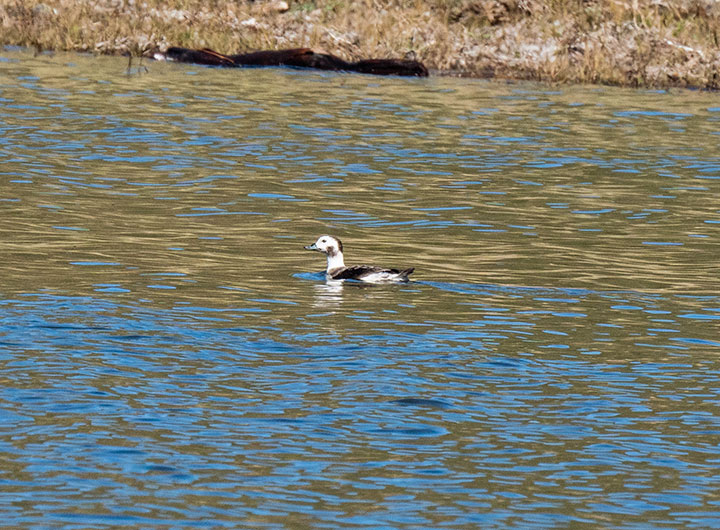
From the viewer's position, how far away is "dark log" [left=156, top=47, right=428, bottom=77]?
40.4m

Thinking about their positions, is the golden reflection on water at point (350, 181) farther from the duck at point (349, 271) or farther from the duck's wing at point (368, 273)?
the duck's wing at point (368, 273)

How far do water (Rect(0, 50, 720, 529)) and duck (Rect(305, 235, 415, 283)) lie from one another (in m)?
0.13

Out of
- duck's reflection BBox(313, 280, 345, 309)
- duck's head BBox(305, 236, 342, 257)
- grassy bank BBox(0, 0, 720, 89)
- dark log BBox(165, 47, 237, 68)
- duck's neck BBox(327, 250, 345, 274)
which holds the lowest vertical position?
duck's reflection BBox(313, 280, 345, 309)

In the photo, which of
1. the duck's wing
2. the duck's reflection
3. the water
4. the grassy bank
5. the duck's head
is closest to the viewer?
the water

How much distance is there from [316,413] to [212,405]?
28.1 inches

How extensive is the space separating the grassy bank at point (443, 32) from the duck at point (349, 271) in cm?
2576

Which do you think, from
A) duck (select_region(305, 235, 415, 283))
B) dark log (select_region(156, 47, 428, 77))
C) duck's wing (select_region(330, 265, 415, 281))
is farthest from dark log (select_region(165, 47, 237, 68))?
duck's wing (select_region(330, 265, 415, 281))

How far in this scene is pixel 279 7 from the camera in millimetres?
45281

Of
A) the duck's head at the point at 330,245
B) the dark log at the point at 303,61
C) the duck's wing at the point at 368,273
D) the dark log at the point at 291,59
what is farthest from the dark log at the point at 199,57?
the duck's wing at the point at 368,273

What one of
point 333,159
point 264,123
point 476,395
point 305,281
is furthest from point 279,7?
point 476,395

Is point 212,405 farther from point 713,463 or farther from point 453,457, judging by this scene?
point 713,463

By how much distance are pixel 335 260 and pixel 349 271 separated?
0.54 metres

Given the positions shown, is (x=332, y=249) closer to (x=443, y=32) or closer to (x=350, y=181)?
(x=350, y=181)

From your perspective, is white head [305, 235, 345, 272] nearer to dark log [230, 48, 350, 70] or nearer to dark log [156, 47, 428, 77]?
dark log [156, 47, 428, 77]
